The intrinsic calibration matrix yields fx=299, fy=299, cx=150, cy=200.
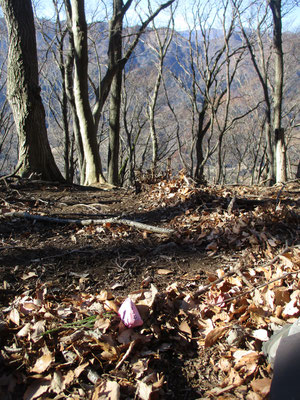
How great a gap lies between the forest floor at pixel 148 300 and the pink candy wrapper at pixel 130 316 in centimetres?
2

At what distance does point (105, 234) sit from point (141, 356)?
1.70 metres

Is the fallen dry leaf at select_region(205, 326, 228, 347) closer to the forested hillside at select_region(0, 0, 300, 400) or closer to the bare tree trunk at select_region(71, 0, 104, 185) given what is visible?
the forested hillside at select_region(0, 0, 300, 400)

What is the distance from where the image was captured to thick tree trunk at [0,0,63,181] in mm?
5109

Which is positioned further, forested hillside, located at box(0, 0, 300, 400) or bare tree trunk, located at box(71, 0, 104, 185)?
bare tree trunk, located at box(71, 0, 104, 185)

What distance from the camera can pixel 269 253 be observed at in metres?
2.39

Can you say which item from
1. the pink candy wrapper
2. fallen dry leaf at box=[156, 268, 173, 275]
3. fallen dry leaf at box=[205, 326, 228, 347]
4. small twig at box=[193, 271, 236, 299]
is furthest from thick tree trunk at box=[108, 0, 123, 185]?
fallen dry leaf at box=[205, 326, 228, 347]

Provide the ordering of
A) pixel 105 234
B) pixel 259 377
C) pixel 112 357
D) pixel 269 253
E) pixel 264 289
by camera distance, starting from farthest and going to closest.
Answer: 1. pixel 105 234
2. pixel 269 253
3. pixel 264 289
4. pixel 112 357
5. pixel 259 377

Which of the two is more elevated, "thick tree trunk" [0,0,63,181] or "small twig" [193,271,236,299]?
"thick tree trunk" [0,0,63,181]

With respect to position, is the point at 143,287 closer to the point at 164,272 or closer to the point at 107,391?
the point at 164,272

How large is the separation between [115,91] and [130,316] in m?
7.71

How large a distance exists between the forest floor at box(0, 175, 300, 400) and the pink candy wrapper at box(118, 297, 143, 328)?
18 mm

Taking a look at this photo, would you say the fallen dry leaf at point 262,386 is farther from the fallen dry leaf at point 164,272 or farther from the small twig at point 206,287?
the fallen dry leaf at point 164,272

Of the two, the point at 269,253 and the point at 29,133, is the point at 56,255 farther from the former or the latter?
the point at 29,133

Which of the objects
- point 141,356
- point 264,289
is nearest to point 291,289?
point 264,289
